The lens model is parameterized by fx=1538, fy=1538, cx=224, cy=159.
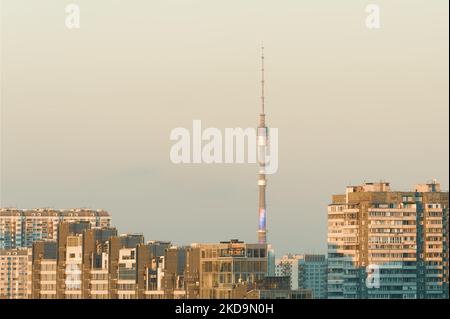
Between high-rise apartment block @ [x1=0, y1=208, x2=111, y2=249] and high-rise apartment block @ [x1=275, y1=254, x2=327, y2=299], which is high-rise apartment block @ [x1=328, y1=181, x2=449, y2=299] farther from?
high-rise apartment block @ [x1=0, y1=208, x2=111, y2=249]

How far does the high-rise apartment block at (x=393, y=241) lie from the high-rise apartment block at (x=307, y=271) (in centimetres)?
645

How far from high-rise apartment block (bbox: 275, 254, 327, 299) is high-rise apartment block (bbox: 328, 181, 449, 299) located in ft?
21.2

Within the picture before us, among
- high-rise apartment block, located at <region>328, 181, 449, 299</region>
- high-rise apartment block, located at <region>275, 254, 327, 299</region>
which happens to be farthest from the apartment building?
high-rise apartment block, located at <region>275, 254, 327, 299</region>

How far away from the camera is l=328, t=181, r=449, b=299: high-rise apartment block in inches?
5172

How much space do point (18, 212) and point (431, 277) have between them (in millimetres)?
58590

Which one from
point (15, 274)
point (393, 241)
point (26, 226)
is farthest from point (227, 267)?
point (26, 226)

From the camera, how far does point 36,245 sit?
136250 mm

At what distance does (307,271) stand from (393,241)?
17373 mm

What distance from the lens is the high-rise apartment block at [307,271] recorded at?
142 metres

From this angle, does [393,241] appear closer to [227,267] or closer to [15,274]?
[227,267]

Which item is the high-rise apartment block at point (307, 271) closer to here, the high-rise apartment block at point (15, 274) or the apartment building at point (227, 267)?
the apartment building at point (227, 267)

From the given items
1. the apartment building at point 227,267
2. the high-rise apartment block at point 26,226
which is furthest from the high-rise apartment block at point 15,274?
the apartment building at point 227,267
